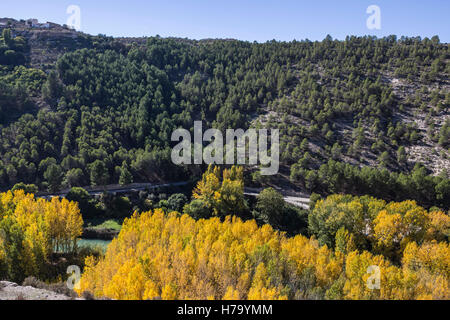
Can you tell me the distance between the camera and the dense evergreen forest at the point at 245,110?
69.7m

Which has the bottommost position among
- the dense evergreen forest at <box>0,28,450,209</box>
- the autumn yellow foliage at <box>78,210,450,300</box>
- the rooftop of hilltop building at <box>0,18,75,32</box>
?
the autumn yellow foliage at <box>78,210,450,300</box>

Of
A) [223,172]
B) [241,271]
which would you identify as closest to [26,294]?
[241,271]

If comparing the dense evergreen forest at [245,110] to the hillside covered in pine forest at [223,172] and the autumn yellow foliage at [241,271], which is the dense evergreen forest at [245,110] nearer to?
the hillside covered in pine forest at [223,172]

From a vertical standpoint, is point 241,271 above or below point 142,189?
below

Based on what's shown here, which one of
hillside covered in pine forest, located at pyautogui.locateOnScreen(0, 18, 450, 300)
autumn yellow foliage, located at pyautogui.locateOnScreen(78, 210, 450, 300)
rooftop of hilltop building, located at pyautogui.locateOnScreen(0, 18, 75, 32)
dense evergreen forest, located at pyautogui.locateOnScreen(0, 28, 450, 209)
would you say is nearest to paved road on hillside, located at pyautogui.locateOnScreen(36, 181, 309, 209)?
hillside covered in pine forest, located at pyautogui.locateOnScreen(0, 18, 450, 300)

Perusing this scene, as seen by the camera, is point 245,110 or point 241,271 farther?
point 245,110

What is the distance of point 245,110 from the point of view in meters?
106

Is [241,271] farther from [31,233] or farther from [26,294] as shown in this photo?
[31,233]

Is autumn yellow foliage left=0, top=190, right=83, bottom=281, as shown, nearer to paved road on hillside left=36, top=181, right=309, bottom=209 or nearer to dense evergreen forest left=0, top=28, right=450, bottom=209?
paved road on hillside left=36, top=181, right=309, bottom=209

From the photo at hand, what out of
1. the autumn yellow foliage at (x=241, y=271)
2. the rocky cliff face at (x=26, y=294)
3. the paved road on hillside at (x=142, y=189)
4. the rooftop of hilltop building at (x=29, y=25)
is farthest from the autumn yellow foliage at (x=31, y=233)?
the rooftop of hilltop building at (x=29, y=25)

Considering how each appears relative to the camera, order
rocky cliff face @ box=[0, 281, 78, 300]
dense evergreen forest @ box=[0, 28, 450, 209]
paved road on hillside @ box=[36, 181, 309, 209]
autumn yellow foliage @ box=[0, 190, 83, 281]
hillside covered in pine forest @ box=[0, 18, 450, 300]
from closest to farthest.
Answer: rocky cliff face @ box=[0, 281, 78, 300] < hillside covered in pine forest @ box=[0, 18, 450, 300] < autumn yellow foliage @ box=[0, 190, 83, 281] < paved road on hillside @ box=[36, 181, 309, 209] < dense evergreen forest @ box=[0, 28, 450, 209]

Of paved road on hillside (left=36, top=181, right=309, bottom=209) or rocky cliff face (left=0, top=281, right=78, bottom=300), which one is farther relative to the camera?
paved road on hillside (left=36, top=181, right=309, bottom=209)

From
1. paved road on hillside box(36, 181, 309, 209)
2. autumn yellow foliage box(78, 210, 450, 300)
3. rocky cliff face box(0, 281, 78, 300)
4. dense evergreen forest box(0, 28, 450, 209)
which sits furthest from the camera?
dense evergreen forest box(0, 28, 450, 209)

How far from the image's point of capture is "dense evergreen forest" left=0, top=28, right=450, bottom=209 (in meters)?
69.7
